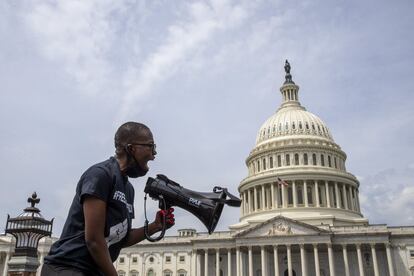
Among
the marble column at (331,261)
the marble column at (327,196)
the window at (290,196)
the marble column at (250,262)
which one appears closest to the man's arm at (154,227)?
the marble column at (331,261)

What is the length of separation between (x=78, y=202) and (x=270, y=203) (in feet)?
272

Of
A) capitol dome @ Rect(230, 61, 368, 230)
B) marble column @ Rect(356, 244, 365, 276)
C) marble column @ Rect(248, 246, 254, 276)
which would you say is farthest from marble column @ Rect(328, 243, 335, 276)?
marble column @ Rect(248, 246, 254, 276)

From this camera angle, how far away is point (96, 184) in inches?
178

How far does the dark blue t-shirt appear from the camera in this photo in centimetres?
454

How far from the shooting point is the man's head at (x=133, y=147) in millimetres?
5180

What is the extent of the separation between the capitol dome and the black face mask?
76.0m

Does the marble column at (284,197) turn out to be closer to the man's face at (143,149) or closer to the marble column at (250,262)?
the marble column at (250,262)

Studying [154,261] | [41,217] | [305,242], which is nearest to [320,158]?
[305,242]

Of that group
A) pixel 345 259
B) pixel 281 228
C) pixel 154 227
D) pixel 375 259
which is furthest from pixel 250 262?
pixel 154 227

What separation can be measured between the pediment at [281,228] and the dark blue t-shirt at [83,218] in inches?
2737

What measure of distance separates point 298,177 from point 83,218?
81635 mm

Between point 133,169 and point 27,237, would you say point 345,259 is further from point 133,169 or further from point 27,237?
point 133,169

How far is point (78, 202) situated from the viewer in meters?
4.73

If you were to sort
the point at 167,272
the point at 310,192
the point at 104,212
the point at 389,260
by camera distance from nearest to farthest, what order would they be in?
the point at 104,212, the point at 389,260, the point at 167,272, the point at 310,192
